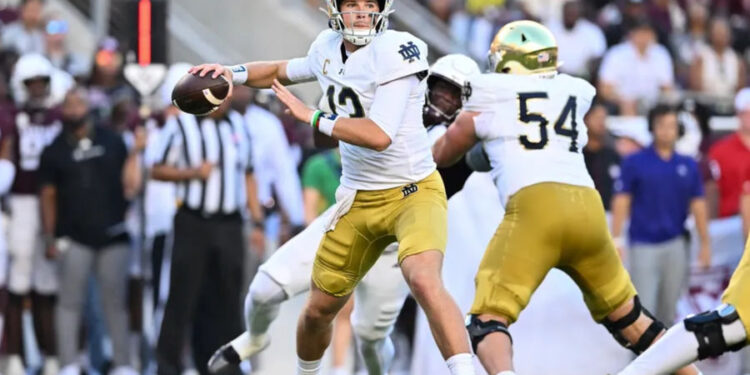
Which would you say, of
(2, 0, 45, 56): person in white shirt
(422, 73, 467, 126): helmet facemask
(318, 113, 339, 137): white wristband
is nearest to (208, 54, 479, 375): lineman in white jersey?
(422, 73, 467, 126): helmet facemask

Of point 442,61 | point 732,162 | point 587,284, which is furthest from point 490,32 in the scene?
point 587,284

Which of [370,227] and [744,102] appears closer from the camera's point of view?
[370,227]

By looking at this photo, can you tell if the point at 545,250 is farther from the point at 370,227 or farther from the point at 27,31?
the point at 27,31

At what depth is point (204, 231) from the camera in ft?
32.4

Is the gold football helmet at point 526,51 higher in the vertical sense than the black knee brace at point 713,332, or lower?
higher

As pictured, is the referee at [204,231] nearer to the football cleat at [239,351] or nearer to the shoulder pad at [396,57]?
the football cleat at [239,351]

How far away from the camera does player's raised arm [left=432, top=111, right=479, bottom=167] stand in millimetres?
7380

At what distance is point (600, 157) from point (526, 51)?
3702 mm

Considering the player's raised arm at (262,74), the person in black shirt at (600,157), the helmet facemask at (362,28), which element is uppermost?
the helmet facemask at (362,28)

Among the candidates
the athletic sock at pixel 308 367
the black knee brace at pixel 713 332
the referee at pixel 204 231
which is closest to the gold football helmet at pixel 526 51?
the black knee brace at pixel 713 332

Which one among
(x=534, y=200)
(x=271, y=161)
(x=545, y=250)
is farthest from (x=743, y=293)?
(x=271, y=161)

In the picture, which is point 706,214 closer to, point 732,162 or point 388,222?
point 732,162

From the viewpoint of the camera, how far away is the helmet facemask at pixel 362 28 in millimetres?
6930

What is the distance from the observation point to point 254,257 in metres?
10.8
